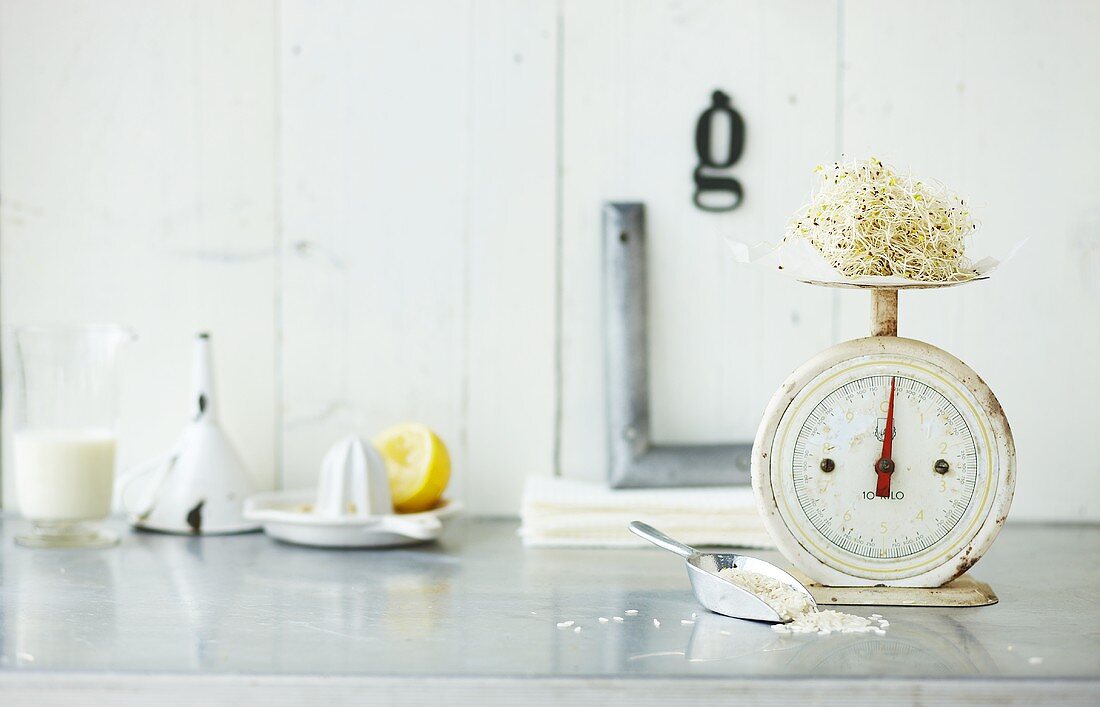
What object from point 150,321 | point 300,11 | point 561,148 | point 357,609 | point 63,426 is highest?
point 300,11

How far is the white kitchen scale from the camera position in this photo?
3.41 feet

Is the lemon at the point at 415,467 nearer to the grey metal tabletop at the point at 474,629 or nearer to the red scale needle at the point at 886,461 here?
the grey metal tabletop at the point at 474,629

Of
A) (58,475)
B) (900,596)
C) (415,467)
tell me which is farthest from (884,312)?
(58,475)

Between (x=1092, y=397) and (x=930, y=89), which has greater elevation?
(x=930, y=89)

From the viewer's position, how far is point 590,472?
1543mm

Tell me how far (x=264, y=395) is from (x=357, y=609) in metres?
0.60

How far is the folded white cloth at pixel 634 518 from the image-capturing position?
1.34 meters

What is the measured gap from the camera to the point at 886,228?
3.31 feet

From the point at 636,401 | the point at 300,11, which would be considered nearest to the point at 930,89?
the point at 636,401

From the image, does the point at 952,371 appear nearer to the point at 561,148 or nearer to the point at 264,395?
the point at 561,148

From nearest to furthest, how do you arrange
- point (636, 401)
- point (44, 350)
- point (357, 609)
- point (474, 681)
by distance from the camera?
point (474, 681)
point (357, 609)
point (44, 350)
point (636, 401)

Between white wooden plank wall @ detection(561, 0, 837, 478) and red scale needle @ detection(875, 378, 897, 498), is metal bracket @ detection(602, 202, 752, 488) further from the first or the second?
red scale needle @ detection(875, 378, 897, 498)

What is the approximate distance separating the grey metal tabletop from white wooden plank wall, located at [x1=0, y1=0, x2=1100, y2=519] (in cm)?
27

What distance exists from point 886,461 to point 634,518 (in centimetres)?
41
